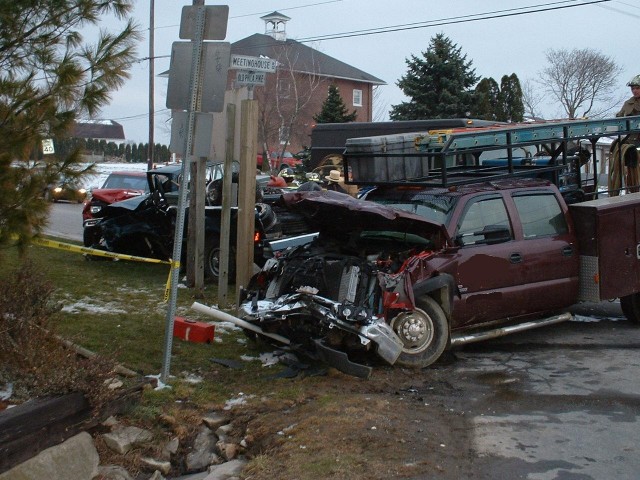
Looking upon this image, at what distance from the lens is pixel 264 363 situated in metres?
7.82

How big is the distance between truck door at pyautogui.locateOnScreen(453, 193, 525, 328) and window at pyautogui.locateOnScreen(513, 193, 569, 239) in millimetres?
279

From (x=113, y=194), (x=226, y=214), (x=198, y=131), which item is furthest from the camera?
(x=113, y=194)

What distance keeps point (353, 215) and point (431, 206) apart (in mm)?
1099

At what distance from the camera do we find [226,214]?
1021 centimetres

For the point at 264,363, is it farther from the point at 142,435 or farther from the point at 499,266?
the point at 499,266

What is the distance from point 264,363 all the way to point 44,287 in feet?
7.16

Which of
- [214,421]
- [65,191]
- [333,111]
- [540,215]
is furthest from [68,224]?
[333,111]

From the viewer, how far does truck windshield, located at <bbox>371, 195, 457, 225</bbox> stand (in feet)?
27.4

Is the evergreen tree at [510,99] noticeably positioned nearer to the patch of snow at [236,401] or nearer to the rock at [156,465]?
the patch of snow at [236,401]

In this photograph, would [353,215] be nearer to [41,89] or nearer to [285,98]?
[41,89]

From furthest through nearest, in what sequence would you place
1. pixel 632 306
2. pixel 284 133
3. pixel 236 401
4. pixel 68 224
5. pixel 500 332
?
pixel 284 133 < pixel 68 224 < pixel 632 306 < pixel 500 332 < pixel 236 401

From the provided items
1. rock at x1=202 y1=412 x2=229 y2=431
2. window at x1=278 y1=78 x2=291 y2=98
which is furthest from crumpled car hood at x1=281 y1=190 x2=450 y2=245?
window at x1=278 y1=78 x2=291 y2=98

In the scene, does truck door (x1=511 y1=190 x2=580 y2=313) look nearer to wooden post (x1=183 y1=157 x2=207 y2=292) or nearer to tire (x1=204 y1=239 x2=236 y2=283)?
wooden post (x1=183 y1=157 x2=207 y2=292)

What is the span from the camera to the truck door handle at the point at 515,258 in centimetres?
852
